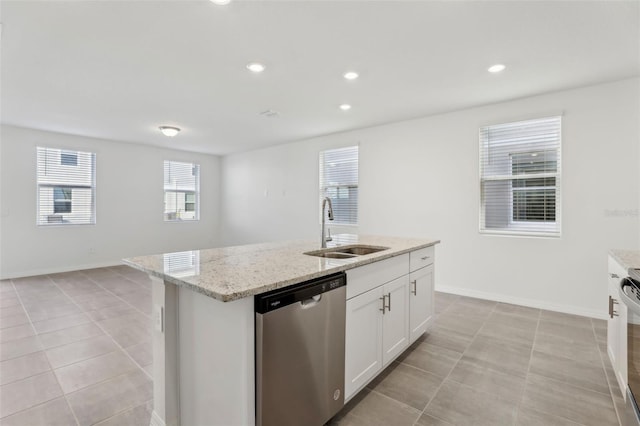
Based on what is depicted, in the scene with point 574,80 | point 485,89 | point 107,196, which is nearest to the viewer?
point 574,80

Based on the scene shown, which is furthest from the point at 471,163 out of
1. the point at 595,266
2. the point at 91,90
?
the point at 91,90

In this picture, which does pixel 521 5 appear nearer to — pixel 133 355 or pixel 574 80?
pixel 574 80

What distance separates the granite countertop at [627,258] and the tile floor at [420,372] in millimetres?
820

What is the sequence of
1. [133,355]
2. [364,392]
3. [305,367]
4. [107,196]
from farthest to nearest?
[107,196] → [133,355] → [364,392] → [305,367]

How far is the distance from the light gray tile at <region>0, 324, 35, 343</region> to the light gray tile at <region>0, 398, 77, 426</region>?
4.70 ft

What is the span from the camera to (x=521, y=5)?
202 cm

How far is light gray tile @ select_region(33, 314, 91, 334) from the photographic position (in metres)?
3.04

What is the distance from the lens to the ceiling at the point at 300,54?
6.82 feet

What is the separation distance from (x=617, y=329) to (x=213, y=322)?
253cm

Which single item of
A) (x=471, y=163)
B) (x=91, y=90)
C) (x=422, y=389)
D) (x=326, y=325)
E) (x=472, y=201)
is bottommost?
(x=422, y=389)

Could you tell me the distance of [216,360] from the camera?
1.37m

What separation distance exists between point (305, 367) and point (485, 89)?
3.47 metres

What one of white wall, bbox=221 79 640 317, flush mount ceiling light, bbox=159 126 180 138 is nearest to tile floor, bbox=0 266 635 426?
white wall, bbox=221 79 640 317

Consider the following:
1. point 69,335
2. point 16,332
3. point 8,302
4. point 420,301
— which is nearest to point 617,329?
point 420,301
